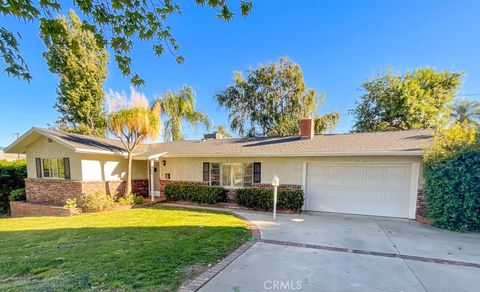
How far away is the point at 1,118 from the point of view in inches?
263

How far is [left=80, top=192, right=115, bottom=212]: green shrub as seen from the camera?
984 cm

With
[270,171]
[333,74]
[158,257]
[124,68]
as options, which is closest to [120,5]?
[124,68]

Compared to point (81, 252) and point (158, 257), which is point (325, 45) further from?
point (81, 252)

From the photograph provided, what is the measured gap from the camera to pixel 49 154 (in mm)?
11195

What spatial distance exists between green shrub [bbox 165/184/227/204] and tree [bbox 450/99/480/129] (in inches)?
842

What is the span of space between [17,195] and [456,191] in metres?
18.8

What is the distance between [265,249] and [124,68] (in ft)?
14.8

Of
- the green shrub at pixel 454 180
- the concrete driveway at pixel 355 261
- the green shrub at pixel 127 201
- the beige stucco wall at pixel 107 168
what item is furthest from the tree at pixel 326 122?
the green shrub at pixel 127 201

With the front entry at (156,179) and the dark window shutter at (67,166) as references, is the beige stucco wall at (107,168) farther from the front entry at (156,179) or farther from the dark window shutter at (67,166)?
the dark window shutter at (67,166)

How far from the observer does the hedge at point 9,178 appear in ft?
40.0

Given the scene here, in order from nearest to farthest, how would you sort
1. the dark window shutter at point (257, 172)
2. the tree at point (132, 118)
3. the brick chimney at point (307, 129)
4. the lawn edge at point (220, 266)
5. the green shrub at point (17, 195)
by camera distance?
the lawn edge at point (220, 266), the dark window shutter at point (257, 172), the tree at point (132, 118), the brick chimney at point (307, 129), the green shrub at point (17, 195)

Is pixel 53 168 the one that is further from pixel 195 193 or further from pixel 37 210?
pixel 195 193

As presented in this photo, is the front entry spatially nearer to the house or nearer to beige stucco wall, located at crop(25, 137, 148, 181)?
the house

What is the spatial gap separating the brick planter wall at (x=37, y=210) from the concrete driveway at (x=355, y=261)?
27.8 feet
